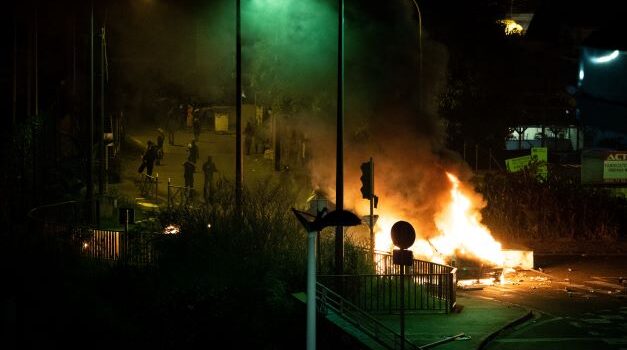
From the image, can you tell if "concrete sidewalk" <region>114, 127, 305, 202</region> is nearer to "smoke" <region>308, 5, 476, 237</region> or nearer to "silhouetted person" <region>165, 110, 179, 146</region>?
"silhouetted person" <region>165, 110, 179, 146</region>

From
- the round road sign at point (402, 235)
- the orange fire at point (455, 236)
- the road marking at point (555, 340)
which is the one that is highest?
the round road sign at point (402, 235)

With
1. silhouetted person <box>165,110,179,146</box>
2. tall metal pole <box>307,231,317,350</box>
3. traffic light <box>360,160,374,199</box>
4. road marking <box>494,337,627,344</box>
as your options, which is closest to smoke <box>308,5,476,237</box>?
traffic light <box>360,160,374,199</box>

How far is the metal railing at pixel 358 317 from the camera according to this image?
44.8 ft

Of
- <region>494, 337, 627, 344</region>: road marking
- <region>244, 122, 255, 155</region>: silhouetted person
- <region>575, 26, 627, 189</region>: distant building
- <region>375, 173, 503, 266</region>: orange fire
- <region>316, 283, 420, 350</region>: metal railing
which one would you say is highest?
<region>244, 122, 255, 155</region>: silhouetted person

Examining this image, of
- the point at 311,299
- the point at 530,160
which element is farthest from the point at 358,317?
the point at 530,160

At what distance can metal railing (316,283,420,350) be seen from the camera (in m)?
13.7

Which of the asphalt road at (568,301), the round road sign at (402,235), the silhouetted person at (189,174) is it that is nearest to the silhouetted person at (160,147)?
the silhouetted person at (189,174)

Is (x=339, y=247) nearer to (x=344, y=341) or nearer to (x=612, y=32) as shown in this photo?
(x=344, y=341)

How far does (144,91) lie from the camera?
→ 139 feet

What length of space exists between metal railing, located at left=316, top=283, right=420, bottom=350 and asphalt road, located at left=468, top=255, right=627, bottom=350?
6.46 feet

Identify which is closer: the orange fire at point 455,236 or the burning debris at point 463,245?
the burning debris at point 463,245

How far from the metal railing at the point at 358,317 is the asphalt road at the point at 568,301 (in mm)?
1970

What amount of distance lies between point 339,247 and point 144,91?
2827 cm

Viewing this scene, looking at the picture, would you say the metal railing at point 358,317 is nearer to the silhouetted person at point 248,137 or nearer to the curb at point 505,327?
the curb at point 505,327
